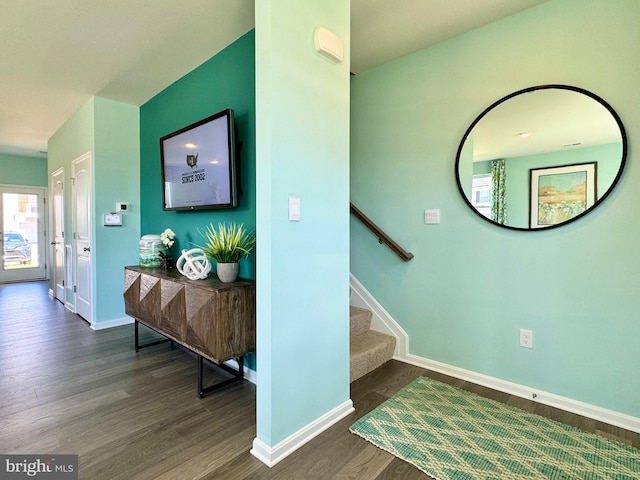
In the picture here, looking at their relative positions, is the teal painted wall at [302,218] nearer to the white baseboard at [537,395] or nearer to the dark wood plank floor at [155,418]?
the dark wood plank floor at [155,418]

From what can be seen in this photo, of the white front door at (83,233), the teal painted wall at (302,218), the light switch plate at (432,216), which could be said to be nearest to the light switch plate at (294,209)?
the teal painted wall at (302,218)

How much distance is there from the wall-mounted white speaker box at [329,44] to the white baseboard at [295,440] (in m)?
1.97

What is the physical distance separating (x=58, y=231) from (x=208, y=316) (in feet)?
14.7

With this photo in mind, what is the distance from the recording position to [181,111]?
3133 millimetres

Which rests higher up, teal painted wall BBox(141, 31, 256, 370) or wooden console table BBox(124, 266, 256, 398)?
teal painted wall BBox(141, 31, 256, 370)

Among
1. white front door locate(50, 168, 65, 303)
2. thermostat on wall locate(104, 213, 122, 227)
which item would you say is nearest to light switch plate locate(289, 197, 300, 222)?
thermostat on wall locate(104, 213, 122, 227)

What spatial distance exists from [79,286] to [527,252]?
483 cm

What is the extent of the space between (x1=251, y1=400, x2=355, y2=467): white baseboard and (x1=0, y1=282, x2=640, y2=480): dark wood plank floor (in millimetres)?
31

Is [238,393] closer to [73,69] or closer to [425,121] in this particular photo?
Result: [425,121]

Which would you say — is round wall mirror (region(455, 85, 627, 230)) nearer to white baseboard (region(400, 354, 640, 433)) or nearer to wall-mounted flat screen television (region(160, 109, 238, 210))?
white baseboard (region(400, 354, 640, 433))

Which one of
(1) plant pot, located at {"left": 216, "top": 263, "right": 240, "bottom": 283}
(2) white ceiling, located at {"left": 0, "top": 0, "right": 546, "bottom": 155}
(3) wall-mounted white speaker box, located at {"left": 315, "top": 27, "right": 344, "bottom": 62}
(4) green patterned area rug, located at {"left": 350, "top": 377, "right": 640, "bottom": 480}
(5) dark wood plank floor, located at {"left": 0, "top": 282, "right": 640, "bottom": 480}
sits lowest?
(5) dark wood plank floor, located at {"left": 0, "top": 282, "right": 640, "bottom": 480}

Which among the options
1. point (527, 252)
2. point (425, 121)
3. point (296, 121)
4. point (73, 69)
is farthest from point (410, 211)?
point (73, 69)

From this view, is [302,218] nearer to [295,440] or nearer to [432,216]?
[295,440]

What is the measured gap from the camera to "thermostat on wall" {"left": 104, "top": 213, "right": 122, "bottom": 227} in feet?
11.9
